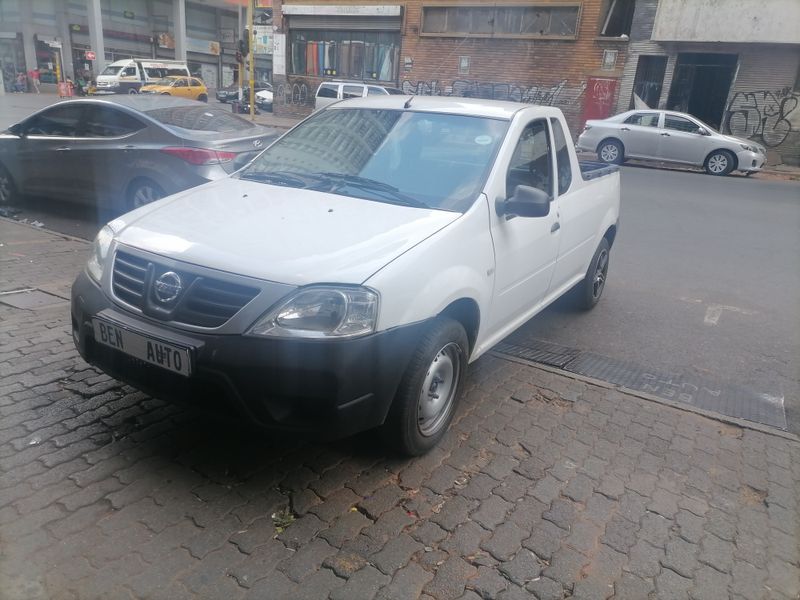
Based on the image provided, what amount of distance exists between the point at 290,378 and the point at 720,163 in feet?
53.8

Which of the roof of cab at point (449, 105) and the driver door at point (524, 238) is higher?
the roof of cab at point (449, 105)

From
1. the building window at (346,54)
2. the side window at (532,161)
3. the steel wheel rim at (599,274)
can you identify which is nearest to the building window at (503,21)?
the building window at (346,54)

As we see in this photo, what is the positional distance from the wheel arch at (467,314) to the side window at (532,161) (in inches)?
29.7

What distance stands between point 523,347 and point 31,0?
4883 centimetres

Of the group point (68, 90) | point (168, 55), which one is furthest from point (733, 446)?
point (168, 55)

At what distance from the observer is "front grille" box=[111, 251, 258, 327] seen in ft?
8.31

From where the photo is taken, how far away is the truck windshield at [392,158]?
342cm

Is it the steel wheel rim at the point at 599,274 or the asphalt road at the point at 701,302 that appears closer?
the asphalt road at the point at 701,302

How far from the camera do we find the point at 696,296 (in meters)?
6.34

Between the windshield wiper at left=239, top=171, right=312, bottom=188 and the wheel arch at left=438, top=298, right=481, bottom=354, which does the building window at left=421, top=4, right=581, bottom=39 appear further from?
the wheel arch at left=438, top=298, right=481, bottom=354

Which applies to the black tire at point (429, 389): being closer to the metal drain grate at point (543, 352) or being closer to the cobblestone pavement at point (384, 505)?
the cobblestone pavement at point (384, 505)

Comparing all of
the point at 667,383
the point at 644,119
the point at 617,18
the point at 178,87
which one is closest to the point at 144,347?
the point at 667,383

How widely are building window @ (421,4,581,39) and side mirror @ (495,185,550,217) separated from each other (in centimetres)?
2223

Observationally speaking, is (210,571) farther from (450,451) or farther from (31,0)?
(31,0)
